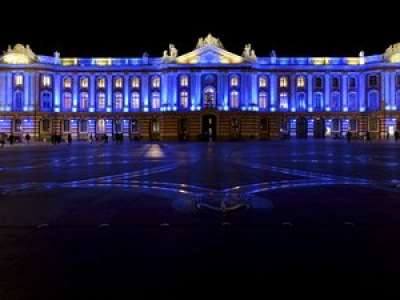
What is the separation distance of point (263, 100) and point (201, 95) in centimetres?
1281

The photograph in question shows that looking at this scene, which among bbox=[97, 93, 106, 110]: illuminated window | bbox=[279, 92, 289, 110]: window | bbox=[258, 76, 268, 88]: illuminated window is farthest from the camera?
bbox=[97, 93, 106, 110]: illuminated window

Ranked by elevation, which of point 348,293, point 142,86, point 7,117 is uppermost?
point 142,86

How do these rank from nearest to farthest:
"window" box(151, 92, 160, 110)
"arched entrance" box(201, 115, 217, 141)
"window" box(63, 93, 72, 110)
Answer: "arched entrance" box(201, 115, 217, 141), "window" box(151, 92, 160, 110), "window" box(63, 93, 72, 110)

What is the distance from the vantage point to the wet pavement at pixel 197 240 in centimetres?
634

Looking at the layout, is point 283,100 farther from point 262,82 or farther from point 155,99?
point 155,99

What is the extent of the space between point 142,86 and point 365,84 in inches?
1782

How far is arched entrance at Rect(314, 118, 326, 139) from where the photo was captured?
100 metres

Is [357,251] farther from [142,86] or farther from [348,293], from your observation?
[142,86]

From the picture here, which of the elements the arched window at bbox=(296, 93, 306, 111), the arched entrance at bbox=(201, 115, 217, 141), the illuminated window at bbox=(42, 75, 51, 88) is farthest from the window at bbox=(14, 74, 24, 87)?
the arched window at bbox=(296, 93, 306, 111)

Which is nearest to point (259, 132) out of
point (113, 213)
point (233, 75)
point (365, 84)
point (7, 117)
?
point (233, 75)

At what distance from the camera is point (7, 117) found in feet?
323

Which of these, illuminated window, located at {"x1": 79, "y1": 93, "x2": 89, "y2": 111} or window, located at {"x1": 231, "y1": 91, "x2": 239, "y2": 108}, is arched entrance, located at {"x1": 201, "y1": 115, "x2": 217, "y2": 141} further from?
illuminated window, located at {"x1": 79, "y1": 93, "x2": 89, "y2": 111}

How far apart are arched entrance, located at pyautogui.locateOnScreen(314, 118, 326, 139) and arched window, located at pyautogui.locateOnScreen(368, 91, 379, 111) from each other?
9627 millimetres

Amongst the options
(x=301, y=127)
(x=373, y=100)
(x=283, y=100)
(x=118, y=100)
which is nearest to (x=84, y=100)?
(x=118, y=100)
